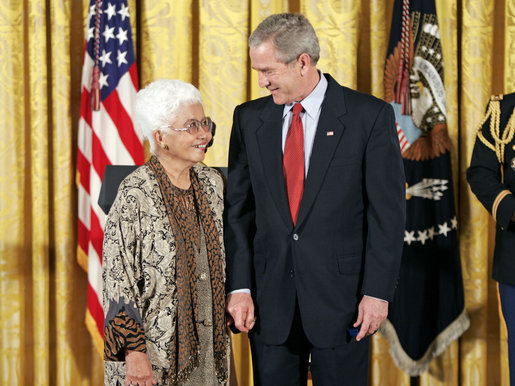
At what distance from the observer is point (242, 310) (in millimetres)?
1829

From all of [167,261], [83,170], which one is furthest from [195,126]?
[83,170]

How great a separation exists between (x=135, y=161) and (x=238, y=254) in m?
1.50

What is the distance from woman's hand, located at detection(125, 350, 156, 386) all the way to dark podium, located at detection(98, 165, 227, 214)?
0.54 metres

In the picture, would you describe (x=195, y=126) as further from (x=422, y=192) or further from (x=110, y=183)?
(x=422, y=192)

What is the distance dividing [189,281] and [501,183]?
1355 mm

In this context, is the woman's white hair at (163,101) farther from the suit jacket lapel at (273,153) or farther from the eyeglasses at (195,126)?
the suit jacket lapel at (273,153)

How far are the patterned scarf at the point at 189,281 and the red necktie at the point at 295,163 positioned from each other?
1.13 feet

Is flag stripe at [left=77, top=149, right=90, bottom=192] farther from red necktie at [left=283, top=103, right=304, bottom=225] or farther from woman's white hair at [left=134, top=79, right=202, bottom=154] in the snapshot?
red necktie at [left=283, top=103, right=304, bottom=225]

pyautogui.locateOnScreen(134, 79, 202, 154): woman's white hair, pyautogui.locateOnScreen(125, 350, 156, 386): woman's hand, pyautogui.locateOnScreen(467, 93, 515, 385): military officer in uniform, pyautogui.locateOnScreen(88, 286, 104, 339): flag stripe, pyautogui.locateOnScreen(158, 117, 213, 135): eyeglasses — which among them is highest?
pyautogui.locateOnScreen(134, 79, 202, 154): woman's white hair

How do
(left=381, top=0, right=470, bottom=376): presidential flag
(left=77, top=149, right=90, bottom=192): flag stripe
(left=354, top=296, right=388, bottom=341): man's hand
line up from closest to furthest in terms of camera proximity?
(left=354, top=296, right=388, bottom=341): man's hand
(left=381, top=0, right=470, bottom=376): presidential flag
(left=77, top=149, right=90, bottom=192): flag stripe

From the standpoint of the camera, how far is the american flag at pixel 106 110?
316cm

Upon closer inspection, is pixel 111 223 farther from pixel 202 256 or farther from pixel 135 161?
pixel 135 161

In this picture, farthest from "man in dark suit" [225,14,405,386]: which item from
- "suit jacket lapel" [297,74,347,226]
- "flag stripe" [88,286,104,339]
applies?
"flag stripe" [88,286,104,339]

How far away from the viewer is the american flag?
124 inches
